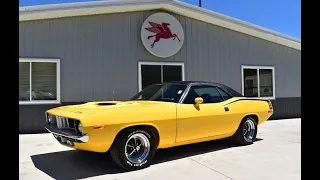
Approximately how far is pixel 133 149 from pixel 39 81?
18.0 ft

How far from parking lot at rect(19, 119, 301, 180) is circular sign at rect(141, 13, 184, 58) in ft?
14.8

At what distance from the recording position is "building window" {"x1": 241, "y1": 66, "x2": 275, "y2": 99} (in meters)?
11.8

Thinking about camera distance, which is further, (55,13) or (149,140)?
(55,13)

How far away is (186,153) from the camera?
18.7ft

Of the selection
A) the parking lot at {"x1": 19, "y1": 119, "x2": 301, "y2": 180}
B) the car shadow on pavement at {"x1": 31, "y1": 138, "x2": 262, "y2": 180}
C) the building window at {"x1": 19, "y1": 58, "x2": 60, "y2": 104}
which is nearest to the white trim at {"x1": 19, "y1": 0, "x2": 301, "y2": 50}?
the building window at {"x1": 19, "y1": 58, "x2": 60, "y2": 104}

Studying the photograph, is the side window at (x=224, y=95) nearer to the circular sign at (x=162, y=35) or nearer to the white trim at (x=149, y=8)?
the circular sign at (x=162, y=35)

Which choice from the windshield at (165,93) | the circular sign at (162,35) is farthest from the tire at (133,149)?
the circular sign at (162,35)

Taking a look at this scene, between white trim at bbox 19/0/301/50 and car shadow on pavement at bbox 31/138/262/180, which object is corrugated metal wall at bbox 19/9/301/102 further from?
car shadow on pavement at bbox 31/138/262/180

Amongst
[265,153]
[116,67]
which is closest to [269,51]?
[116,67]

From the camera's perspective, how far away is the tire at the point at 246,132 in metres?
6.36

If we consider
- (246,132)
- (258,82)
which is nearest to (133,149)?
(246,132)

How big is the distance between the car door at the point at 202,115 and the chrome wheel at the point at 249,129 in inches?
35.6

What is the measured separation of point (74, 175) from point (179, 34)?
730cm
